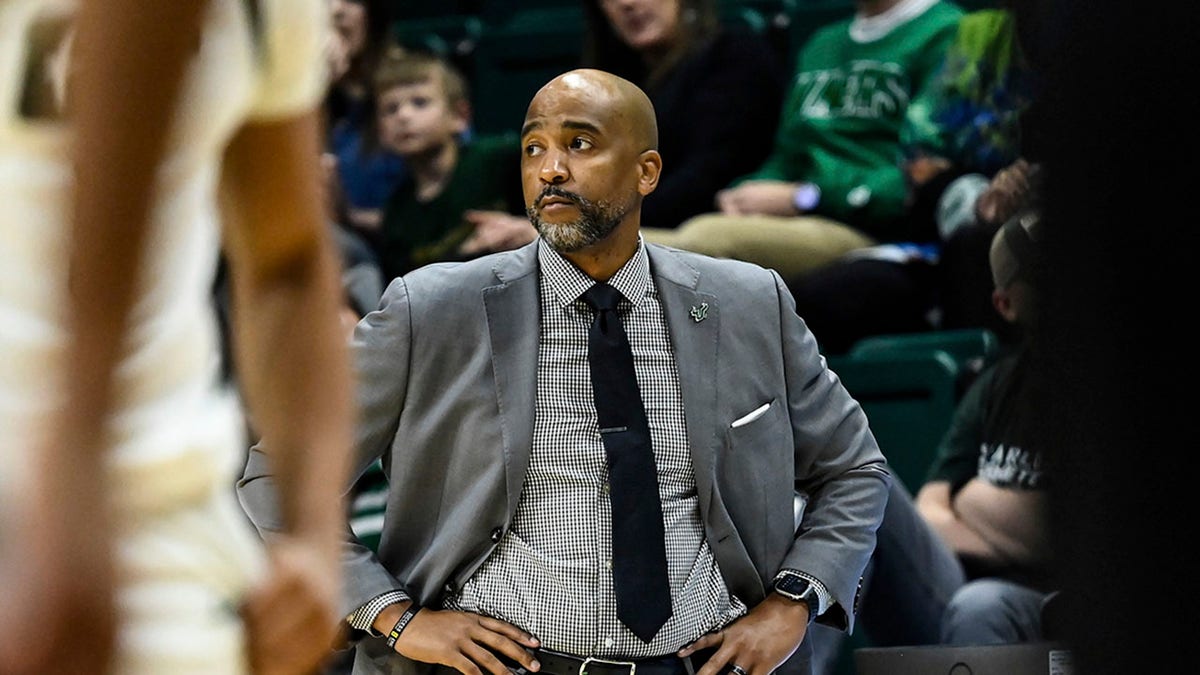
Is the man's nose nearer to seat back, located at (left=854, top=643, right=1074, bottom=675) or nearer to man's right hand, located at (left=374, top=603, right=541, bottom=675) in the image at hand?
man's right hand, located at (left=374, top=603, right=541, bottom=675)

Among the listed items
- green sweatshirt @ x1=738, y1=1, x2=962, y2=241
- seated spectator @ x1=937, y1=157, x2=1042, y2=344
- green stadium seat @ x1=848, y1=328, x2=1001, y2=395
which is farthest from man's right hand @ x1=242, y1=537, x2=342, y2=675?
green sweatshirt @ x1=738, y1=1, x2=962, y2=241

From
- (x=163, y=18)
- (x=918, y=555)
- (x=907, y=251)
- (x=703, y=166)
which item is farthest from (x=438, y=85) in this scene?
(x=163, y=18)

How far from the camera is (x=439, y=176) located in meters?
6.30

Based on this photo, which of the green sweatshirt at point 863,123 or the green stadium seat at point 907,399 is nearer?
the green stadium seat at point 907,399

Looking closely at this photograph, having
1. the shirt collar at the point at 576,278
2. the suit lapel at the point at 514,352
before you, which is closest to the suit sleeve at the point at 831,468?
the shirt collar at the point at 576,278

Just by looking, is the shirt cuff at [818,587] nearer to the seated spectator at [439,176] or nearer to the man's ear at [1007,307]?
the man's ear at [1007,307]

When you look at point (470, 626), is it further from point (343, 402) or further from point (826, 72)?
point (826, 72)

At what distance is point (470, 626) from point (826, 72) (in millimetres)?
3029

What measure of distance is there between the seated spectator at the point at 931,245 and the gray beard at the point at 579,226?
6.03 feet

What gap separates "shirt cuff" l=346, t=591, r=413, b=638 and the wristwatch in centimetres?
67

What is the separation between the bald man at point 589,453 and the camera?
3365 millimetres

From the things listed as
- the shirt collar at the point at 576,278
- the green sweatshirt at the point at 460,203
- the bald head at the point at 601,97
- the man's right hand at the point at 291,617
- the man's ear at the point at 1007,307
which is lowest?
the green sweatshirt at the point at 460,203

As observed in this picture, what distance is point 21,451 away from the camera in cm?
114

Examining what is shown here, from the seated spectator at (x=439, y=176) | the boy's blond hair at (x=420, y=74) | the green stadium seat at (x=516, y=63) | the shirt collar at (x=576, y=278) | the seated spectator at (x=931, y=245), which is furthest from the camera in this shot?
the green stadium seat at (x=516, y=63)
